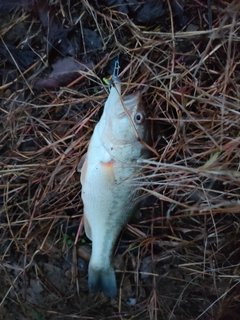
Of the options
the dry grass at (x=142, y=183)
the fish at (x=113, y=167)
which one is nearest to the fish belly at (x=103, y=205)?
the fish at (x=113, y=167)

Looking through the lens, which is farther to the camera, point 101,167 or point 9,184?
point 9,184

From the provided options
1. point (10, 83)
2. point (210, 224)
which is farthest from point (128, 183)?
point (10, 83)

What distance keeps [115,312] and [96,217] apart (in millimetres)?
684

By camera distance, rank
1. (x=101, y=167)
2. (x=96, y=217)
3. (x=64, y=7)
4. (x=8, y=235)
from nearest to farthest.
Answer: (x=101, y=167) → (x=96, y=217) → (x=64, y=7) → (x=8, y=235)

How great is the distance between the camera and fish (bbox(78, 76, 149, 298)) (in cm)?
172

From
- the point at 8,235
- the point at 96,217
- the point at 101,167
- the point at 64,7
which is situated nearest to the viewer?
the point at 101,167

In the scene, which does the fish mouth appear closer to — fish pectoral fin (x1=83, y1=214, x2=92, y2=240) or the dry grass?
the dry grass

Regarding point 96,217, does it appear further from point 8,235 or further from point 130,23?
point 130,23

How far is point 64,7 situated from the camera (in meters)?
2.01

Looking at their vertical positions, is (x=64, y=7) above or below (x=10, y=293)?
above

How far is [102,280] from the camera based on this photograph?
2.05m

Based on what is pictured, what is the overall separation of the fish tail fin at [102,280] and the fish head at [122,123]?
0.62 meters

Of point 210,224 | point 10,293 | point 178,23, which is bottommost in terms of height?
point 10,293

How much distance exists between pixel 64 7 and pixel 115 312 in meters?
1.62
